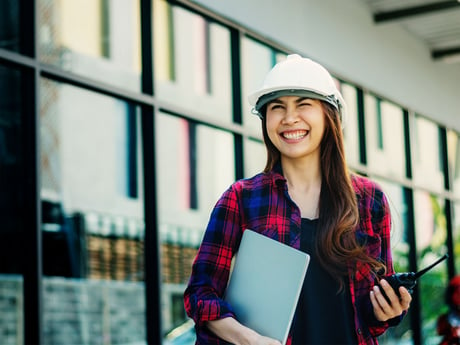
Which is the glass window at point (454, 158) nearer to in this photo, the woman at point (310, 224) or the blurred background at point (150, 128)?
the blurred background at point (150, 128)

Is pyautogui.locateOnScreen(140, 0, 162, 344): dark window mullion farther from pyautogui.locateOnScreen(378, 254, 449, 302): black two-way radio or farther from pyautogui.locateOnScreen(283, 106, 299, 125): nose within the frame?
pyautogui.locateOnScreen(378, 254, 449, 302): black two-way radio

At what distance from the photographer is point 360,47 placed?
771 cm

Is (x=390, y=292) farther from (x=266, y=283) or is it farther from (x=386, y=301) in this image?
(x=266, y=283)

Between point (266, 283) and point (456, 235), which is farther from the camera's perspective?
point (456, 235)

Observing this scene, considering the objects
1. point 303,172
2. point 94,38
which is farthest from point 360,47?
point 303,172

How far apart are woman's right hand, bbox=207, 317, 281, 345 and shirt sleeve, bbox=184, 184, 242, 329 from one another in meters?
0.01

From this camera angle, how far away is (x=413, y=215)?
895cm

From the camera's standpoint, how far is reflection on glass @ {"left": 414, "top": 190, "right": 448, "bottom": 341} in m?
9.05

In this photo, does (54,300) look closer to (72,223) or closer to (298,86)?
(72,223)

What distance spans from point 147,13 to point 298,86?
363cm

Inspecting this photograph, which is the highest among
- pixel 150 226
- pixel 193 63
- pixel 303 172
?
pixel 193 63

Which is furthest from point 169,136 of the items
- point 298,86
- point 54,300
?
point 298,86

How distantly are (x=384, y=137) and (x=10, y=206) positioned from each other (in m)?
4.11

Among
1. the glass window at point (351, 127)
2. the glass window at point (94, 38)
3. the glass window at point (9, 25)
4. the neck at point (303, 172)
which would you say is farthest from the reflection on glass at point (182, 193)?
the neck at point (303, 172)
